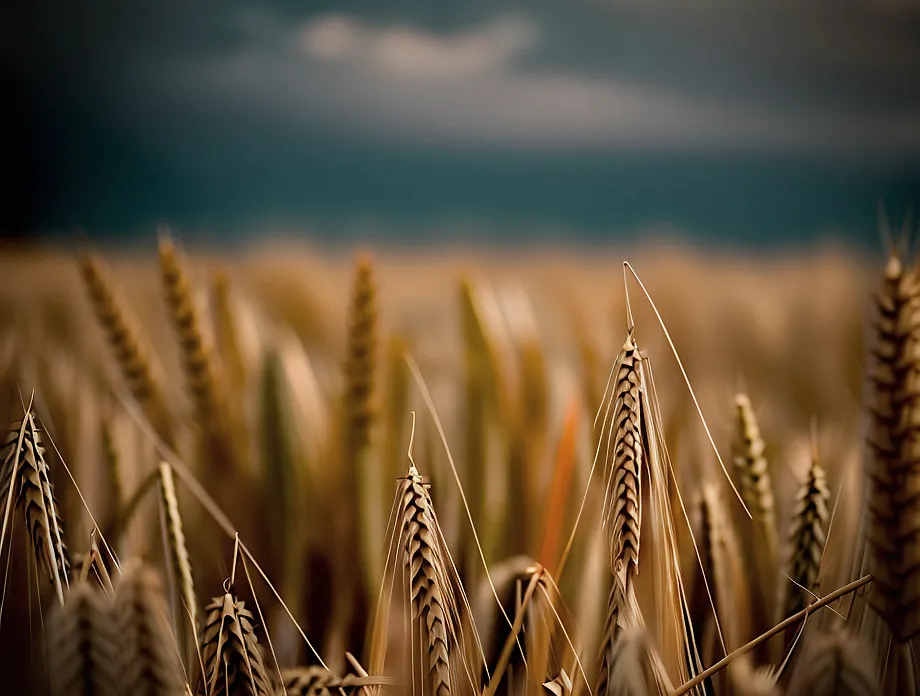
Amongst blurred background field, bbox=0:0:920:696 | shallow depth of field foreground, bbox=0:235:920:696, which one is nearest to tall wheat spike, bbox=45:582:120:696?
shallow depth of field foreground, bbox=0:235:920:696

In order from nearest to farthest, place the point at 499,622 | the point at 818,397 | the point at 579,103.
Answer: the point at 499,622
the point at 579,103
the point at 818,397

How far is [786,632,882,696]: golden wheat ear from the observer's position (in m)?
0.26

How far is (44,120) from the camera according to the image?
1.56ft

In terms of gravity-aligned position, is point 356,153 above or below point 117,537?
above

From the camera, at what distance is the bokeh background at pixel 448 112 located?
0.46m

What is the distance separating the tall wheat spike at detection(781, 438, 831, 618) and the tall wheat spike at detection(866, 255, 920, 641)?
0.05m

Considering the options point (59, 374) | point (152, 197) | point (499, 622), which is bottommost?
point (499, 622)

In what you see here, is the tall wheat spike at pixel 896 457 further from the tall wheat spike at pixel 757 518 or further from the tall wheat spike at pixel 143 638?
the tall wheat spike at pixel 143 638

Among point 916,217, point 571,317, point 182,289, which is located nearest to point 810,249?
point 916,217

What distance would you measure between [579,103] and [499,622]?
1.19 ft

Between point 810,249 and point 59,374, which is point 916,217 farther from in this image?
point 59,374

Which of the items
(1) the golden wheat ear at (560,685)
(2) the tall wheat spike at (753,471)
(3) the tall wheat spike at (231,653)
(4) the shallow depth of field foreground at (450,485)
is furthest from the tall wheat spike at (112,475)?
(2) the tall wheat spike at (753,471)

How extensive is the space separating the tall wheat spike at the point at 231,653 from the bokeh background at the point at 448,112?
11.5 inches

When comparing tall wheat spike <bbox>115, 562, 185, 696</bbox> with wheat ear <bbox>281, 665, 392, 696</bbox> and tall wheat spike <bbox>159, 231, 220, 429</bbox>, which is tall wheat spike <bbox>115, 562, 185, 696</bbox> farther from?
Answer: tall wheat spike <bbox>159, 231, 220, 429</bbox>
